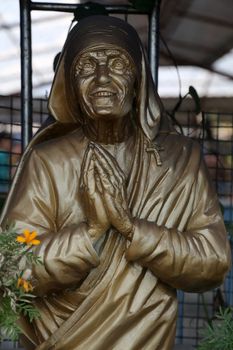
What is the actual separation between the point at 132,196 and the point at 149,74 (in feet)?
1.05

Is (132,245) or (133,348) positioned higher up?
(132,245)

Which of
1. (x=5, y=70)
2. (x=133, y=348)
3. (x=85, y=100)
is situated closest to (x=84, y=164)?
(x=85, y=100)

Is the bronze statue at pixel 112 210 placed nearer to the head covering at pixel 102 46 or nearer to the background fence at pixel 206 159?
the head covering at pixel 102 46

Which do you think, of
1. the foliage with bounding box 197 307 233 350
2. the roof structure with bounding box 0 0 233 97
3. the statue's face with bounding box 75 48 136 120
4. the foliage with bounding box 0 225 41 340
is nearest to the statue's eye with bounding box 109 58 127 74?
the statue's face with bounding box 75 48 136 120

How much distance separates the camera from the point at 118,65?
9.48 feet

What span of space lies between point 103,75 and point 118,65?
60 mm

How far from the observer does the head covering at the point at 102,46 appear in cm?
→ 287

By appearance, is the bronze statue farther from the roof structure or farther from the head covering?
the roof structure

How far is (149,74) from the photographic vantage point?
2967 millimetres

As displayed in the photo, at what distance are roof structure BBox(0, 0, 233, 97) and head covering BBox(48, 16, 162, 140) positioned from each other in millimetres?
1834

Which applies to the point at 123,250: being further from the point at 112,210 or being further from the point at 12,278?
the point at 12,278

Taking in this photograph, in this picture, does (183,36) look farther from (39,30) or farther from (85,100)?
(85,100)

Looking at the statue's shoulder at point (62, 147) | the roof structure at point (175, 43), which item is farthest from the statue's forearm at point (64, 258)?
the roof structure at point (175, 43)

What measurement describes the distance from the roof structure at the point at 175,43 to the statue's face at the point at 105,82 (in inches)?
75.0
